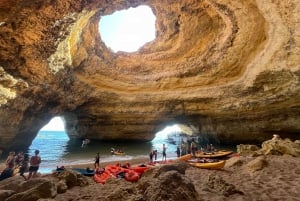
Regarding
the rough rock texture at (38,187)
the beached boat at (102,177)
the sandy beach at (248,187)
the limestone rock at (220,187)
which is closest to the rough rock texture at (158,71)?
the rough rock texture at (38,187)

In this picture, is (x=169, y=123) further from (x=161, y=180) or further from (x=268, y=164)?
(x=161, y=180)

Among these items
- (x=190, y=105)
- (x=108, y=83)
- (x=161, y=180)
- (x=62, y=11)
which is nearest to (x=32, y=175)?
(x=161, y=180)

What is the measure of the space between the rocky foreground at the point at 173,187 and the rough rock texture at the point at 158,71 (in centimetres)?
709

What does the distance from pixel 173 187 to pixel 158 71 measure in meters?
19.7

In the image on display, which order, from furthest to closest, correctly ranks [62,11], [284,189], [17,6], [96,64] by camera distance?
1. [96,64]
2. [62,11]
3. [17,6]
4. [284,189]

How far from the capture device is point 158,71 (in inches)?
954

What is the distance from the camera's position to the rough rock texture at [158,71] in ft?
46.6

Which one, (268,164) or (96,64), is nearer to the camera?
(268,164)

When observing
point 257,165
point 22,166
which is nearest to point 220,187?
point 257,165

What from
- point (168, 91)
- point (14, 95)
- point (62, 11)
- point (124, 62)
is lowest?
point (14, 95)

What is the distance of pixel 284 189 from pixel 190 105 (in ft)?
54.4

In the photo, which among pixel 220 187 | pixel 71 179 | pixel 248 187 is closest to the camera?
pixel 220 187

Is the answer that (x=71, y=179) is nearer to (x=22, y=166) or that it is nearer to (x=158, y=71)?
(x=22, y=166)

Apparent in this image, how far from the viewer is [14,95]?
15875mm
